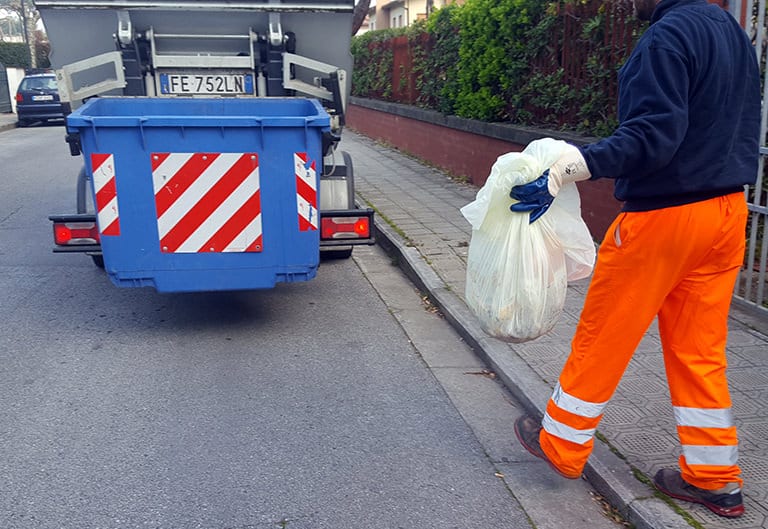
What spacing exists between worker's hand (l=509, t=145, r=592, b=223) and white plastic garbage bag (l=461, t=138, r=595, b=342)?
52mm

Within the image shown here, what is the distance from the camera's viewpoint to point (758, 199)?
17.0ft

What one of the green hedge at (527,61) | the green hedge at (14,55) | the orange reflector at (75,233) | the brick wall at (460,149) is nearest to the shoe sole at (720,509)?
the brick wall at (460,149)

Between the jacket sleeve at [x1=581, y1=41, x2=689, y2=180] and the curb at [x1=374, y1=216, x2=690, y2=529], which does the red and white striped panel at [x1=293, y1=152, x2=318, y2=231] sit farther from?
the jacket sleeve at [x1=581, y1=41, x2=689, y2=180]

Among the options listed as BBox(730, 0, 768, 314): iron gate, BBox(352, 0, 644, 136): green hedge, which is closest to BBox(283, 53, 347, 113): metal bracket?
BBox(352, 0, 644, 136): green hedge

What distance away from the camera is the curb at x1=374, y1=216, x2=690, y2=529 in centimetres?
321

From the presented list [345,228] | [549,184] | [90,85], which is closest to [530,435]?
[549,184]

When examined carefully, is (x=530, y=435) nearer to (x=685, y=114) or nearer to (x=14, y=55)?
(x=685, y=114)

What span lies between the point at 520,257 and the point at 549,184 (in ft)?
1.15

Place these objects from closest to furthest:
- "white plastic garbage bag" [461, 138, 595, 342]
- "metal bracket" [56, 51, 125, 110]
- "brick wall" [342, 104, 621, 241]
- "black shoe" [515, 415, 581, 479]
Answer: "white plastic garbage bag" [461, 138, 595, 342]
"black shoe" [515, 415, 581, 479]
"metal bracket" [56, 51, 125, 110]
"brick wall" [342, 104, 621, 241]

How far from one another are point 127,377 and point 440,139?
8.14 metres

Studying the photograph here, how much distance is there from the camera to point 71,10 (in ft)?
23.3

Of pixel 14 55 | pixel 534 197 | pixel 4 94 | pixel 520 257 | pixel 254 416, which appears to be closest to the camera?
pixel 534 197

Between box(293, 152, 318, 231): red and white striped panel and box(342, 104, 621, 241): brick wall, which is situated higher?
box(293, 152, 318, 231): red and white striped panel

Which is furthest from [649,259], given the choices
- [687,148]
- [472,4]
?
[472,4]
